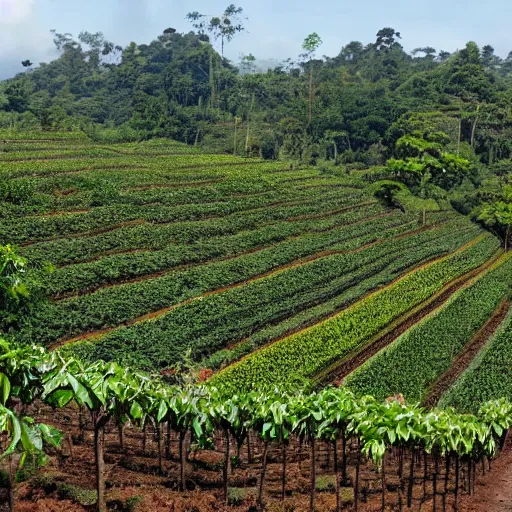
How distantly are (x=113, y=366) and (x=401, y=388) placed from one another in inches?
723

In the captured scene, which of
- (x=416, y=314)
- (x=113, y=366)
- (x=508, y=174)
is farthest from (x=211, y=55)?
(x=113, y=366)

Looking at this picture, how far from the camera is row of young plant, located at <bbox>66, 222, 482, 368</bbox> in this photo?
956 inches

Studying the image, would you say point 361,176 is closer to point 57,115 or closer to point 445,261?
point 445,261

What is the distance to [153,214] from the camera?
38.2m

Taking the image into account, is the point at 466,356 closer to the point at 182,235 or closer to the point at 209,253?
the point at 209,253

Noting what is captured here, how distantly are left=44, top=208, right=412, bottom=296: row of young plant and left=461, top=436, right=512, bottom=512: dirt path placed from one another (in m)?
17.9

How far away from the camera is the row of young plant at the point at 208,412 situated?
7207 millimetres

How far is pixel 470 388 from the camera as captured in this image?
2480 cm

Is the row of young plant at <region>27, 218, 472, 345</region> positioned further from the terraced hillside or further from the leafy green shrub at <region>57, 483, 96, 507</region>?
the leafy green shrub at <region>57, 483, 96, 507</region>

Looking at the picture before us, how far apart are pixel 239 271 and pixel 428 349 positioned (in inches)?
411

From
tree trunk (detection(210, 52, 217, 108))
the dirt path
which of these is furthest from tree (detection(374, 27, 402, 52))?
the dirt path

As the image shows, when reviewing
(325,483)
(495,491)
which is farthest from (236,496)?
(495,491)

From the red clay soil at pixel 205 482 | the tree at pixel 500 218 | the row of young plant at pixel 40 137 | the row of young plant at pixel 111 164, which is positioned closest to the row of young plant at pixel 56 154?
the row of young plant at pixel 111 164

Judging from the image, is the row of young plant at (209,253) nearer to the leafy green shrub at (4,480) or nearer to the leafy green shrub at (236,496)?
the leafy green shrub at (236,496)
